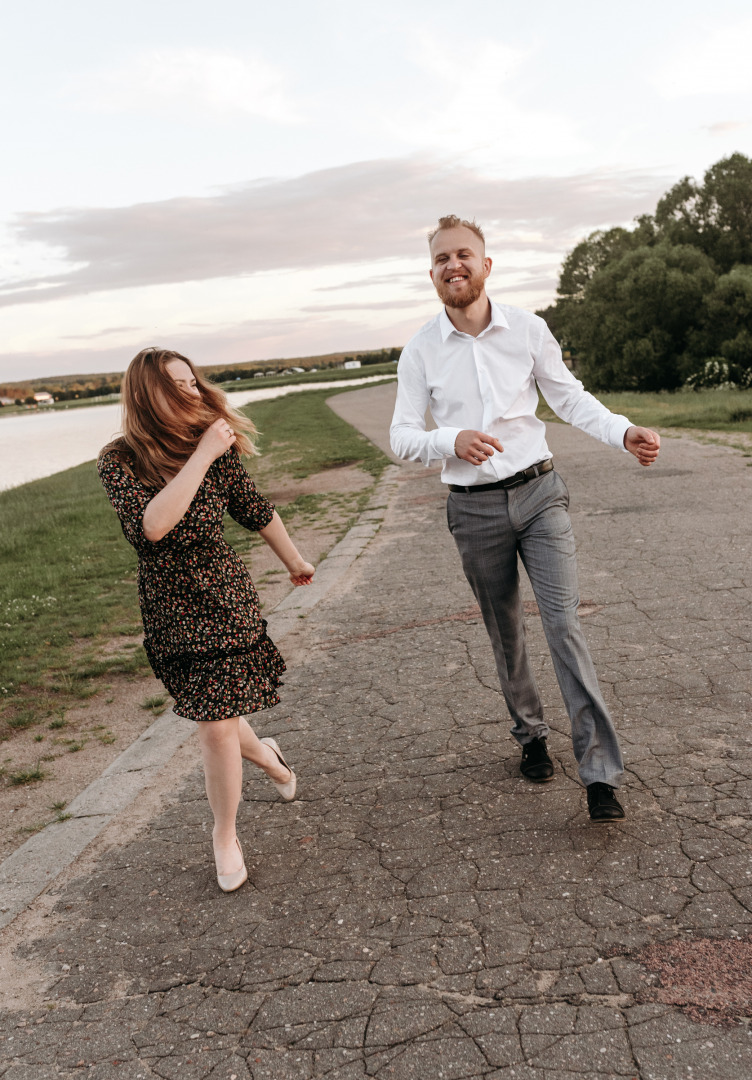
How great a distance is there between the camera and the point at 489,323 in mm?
3754

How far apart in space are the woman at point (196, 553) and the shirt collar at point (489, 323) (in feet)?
2.92

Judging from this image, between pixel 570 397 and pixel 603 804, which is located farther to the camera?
pixel 570 397

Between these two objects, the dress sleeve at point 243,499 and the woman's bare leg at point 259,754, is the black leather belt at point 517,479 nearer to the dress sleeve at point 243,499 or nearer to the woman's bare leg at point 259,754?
the dress sleeve at point 243,499

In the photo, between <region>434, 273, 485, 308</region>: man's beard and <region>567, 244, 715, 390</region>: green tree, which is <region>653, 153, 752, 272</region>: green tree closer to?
<region>567, 244, 715, 390</region>: green tree

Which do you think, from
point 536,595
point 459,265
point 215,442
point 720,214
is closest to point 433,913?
point 536,595

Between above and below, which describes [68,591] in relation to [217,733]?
below

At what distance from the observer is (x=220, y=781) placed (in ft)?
11.3

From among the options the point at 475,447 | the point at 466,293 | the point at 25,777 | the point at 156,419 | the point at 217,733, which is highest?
the point at 466,293

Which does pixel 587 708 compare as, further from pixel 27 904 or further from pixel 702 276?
pixel 702 276

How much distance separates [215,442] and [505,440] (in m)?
1.17

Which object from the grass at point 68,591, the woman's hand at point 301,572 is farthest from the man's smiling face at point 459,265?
the grass at point 68,591

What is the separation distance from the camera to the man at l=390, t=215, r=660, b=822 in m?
3.52

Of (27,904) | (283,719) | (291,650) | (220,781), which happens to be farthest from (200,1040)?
(291,650)

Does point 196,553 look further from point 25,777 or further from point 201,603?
point 25,777
